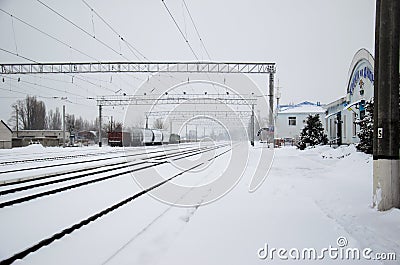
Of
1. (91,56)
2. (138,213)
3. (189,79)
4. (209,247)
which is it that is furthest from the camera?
(189,79)

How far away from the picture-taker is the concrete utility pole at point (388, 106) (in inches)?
287

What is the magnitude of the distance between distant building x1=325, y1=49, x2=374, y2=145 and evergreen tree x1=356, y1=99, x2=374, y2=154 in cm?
492

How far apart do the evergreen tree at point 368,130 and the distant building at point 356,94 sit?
4922mm

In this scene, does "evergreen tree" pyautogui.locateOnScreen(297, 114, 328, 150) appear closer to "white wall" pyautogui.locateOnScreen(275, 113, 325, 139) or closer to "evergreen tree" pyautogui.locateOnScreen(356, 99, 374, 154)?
"evergreen tree" pyautogui.locateOnScreen(356, 99, 374, 154)

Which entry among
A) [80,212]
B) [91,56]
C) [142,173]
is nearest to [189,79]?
[91,56]

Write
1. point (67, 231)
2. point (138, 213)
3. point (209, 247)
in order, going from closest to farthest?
point (209, 247) → point (67, 231) → point (138, 213)

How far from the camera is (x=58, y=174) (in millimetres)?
16000

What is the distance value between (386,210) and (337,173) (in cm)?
859

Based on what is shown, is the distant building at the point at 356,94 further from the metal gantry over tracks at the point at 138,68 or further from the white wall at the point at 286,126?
the white wall at the point at 286,126

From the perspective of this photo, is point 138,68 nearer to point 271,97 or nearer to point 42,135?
point 271,97

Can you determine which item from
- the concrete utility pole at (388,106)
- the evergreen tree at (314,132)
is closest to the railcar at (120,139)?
the evergreen tree at (314,132)

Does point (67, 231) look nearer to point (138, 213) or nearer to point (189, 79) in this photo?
point (138, 213)

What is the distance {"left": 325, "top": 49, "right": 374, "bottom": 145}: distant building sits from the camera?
79.4 feet

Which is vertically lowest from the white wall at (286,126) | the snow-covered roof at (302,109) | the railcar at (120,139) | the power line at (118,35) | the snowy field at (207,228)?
the snowy field at (207,228)
